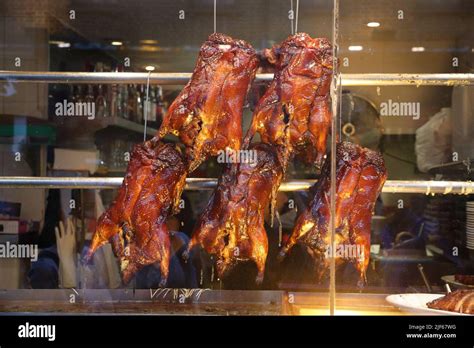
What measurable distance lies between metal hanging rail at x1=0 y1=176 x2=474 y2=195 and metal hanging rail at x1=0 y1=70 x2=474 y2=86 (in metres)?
0.35

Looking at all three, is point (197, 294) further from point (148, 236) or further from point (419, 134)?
point (419, 134)

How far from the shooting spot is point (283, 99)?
224cm

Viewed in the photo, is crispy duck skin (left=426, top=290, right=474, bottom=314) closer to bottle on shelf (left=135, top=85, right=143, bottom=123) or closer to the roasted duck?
the roasted duck

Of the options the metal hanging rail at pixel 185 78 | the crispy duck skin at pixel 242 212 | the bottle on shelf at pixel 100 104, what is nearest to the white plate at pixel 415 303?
the crispy duck skin at pixel 242 212

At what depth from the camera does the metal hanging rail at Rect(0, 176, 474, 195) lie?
226 cm

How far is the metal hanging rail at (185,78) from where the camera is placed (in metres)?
2.26

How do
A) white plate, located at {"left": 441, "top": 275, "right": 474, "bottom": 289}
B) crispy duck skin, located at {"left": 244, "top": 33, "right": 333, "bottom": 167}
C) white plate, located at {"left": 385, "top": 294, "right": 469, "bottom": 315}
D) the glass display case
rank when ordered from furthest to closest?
the glass display case → white plate, located at {"left": 441, "top": 275, "right": 474, "bottom": 289} → crispy duck skin, located at {"left": 244, "top": 33, "right": 333, "bottom": 167} → white plate, located at {"left": 385, "top": 294, "right": 469, "bottom": 315}

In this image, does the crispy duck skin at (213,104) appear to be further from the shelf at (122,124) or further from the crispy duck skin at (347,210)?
the shelf at (122,124)

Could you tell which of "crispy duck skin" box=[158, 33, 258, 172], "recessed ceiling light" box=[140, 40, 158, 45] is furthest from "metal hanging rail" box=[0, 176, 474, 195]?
"recessed ceiling light" box=[140, 40, 158, 45]

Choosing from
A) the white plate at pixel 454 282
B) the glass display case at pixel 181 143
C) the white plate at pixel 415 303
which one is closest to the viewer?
the white plate at pixel 415 303

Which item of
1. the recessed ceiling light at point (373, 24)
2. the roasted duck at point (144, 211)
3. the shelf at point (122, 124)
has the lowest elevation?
the roasted duck at point (144, 211)

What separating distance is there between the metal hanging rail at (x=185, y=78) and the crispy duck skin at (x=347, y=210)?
27 centimetres

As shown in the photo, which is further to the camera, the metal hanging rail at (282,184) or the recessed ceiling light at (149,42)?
the recessed ceiling light at (149,42)

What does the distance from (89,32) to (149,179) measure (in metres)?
0.88
